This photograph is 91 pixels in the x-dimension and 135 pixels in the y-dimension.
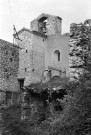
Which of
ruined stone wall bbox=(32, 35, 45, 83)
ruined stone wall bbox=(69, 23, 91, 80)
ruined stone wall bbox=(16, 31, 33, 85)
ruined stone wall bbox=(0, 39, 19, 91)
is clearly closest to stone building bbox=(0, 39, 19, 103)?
ruined stone wall bbox=(0, 39, 19, 91)

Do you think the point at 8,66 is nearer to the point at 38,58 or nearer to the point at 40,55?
the point at 38,58

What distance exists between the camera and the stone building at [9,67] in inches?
1051

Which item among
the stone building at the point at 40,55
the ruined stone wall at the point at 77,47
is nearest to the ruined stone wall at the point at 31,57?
the stone building at the point at 40,55

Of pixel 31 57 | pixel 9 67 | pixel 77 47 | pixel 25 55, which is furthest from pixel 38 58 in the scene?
pixel 77 47

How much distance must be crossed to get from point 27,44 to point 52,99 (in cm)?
1297

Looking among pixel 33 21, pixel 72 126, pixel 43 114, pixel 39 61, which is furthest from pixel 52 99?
pixel 33 21

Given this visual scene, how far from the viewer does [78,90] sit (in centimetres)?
641

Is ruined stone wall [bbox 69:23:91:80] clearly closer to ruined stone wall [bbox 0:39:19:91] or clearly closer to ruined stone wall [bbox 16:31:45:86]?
ruined stone wall [bbox 0:39:19:91]

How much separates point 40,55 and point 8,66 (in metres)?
3.47

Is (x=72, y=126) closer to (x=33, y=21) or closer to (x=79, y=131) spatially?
(x=79, y=131)

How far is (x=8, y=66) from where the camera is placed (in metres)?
27.6

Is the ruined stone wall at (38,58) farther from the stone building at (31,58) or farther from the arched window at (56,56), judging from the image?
the arched window at (56,56)

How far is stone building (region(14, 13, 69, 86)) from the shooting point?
27.5 meters

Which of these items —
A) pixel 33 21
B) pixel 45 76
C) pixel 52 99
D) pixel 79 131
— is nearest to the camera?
pixel 79 131
